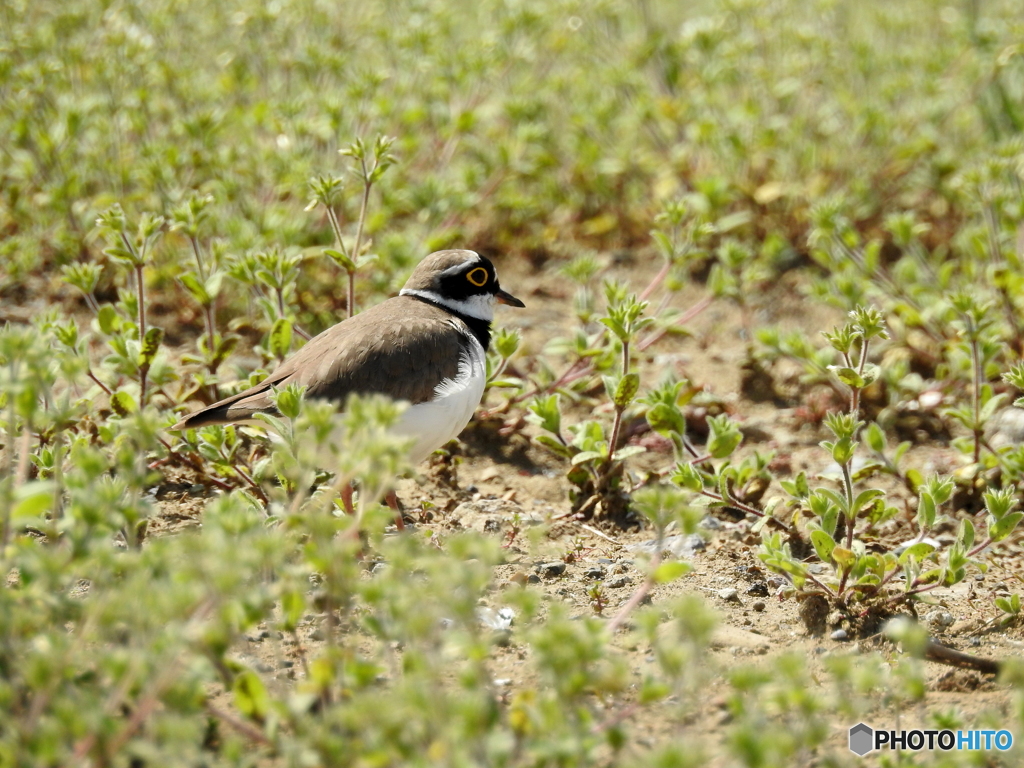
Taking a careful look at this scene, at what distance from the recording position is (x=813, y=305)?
23.5 ft

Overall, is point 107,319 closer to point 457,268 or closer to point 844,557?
point 457,268

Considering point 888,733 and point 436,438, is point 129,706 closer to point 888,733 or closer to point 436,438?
point 436,438

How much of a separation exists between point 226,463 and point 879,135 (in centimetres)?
534

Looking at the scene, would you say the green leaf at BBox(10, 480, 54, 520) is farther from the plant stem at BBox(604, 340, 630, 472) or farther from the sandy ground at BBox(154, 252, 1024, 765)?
the plant stem at BBox(604, 340, 630, 472)

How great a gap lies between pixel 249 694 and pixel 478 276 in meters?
2.80

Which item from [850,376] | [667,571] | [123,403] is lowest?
[667,571]

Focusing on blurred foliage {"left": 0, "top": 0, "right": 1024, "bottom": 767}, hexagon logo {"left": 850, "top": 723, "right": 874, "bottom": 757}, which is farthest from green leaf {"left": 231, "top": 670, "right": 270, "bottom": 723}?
hexagon logo {"left": 850, "top": 723, "right": 874, "bottom": 757}

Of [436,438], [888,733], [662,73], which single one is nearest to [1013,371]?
[888,733]

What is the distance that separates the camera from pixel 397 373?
14.7ft

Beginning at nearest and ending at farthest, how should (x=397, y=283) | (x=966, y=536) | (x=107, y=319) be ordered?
1. (x=966, y=536)
2. (x=107, y=319)
3. (x=397, y=283)

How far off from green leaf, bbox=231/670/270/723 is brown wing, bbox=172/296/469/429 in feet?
5.00

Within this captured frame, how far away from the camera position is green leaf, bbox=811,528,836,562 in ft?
12.9

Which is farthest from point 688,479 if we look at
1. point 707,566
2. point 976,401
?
point 976,401

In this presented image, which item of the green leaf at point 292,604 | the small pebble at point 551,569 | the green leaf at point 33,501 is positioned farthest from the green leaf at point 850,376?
the green leaf at point 33,501
